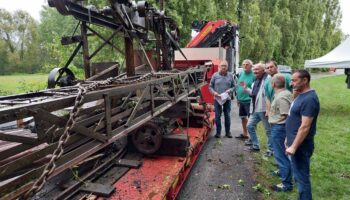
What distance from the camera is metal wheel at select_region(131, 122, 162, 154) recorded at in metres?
4.74

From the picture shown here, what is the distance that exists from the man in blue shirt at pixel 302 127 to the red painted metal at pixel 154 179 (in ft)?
5.13

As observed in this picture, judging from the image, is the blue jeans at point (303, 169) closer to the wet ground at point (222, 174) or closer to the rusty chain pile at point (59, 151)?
the wet ground at point (222, 174)

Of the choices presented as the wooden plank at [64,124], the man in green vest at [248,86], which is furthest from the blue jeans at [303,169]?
the man in green vest at [248,86]

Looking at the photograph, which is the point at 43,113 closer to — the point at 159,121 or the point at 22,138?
the point at 22,138

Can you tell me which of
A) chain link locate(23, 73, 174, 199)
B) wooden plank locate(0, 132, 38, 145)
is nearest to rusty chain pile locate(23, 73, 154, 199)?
chain link locate(23, 73, 174, 199)

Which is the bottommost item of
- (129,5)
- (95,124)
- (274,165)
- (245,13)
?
(274,165)

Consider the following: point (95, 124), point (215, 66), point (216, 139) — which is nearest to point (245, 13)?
point (215, 66)

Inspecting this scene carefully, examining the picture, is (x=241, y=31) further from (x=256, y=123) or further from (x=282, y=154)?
(x=282, y=154)

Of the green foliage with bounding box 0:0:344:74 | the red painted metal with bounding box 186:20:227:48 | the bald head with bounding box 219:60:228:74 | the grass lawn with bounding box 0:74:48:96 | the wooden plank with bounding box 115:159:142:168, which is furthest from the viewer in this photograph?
the grass lawn with bounding box 0:74:48:96

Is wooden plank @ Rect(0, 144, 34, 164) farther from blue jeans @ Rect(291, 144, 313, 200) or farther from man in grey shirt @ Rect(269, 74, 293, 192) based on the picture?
man in grey shirt @ Rect(269, 74, 293, 192)

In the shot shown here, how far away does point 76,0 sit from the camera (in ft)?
12.5

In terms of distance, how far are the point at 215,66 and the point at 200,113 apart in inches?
90.9

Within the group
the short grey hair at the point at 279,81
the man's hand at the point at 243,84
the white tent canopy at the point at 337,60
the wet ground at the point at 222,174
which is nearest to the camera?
the short grey hair at the point at 279,81

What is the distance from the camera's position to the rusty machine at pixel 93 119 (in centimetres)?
195
